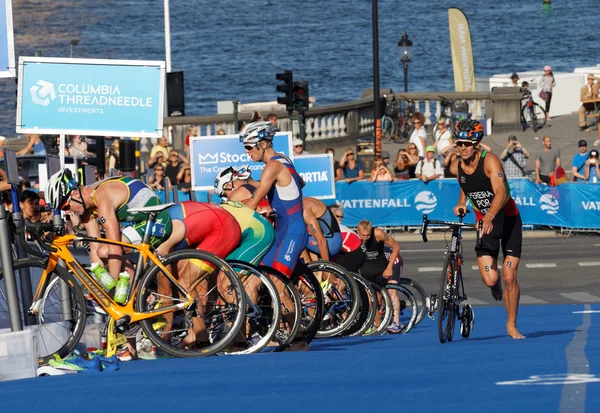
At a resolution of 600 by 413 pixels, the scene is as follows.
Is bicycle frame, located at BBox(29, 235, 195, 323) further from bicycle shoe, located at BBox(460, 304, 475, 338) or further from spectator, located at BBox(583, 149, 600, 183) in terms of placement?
spectator, located at BBox(583, 149, 600, 183)

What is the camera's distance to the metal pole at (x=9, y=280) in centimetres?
998

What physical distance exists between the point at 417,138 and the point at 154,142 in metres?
7.50

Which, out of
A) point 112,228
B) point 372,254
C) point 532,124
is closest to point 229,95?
point 532,124

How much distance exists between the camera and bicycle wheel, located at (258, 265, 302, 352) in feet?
37.2

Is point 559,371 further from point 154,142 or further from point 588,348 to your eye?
point 154,142

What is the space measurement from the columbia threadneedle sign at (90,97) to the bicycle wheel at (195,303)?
4.19 m

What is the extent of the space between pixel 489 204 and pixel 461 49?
111ft

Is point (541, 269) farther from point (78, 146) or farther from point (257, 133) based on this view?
point (257, 133)

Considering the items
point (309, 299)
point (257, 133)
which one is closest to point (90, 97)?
point (257, 133)

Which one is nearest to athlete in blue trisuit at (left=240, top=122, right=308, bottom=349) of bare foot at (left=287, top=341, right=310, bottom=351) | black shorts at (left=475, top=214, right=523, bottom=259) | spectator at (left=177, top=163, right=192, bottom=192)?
bare foot at (left=287, top=341, right=310, bottom=351)

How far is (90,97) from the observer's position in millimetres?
14766

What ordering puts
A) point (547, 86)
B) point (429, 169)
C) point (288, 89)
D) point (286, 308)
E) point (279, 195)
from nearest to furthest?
point (286, 308)
point (279, 195)
point (429, 169)
point (288, 89)
point (547, 86)

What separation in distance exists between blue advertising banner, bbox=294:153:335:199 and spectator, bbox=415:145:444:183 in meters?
5.27

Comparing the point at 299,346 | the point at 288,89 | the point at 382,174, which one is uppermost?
the point at 288,89
